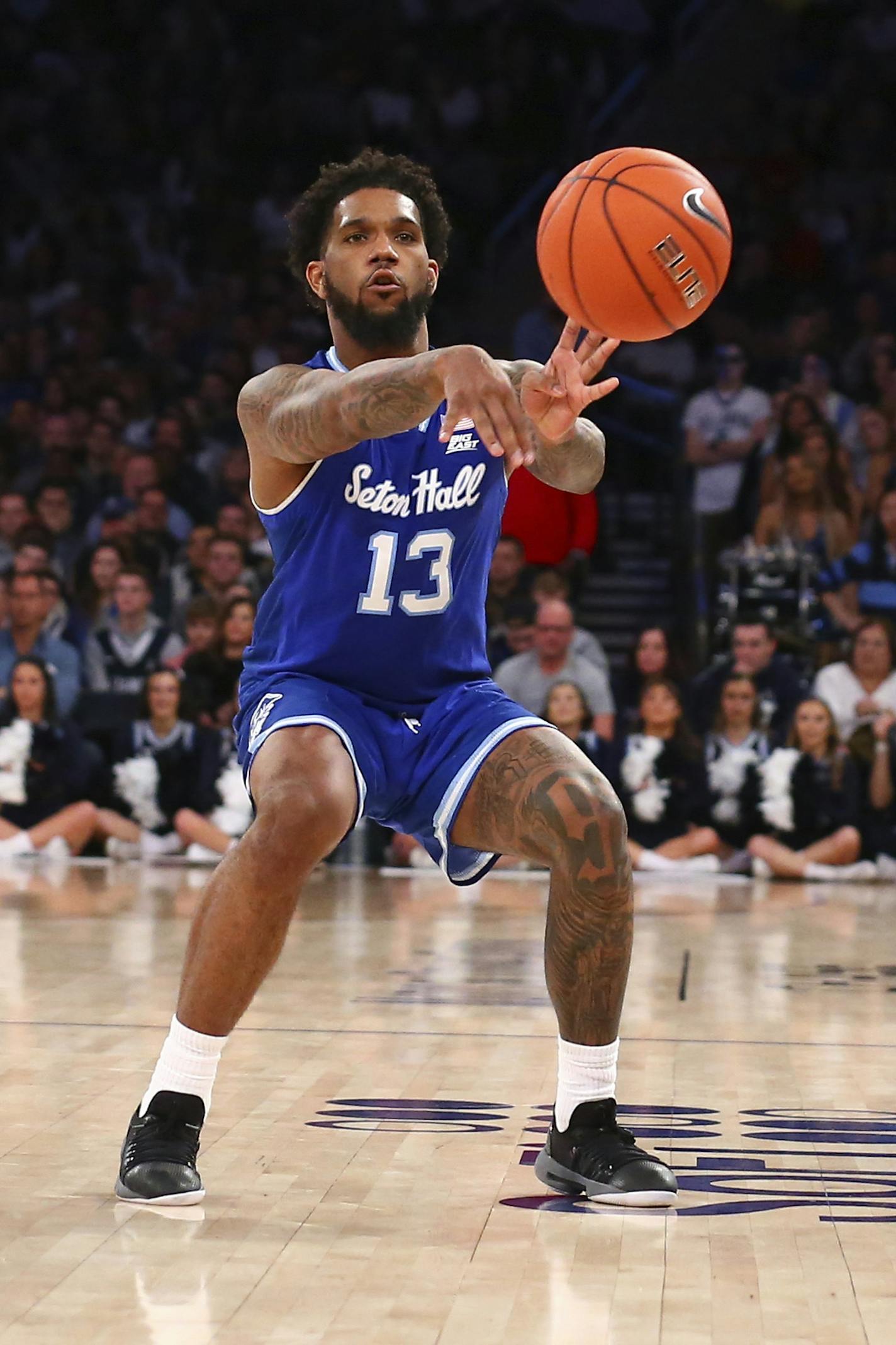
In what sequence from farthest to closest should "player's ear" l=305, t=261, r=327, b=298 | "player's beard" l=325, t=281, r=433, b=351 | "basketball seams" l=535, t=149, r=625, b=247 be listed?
1. "player's ear" l=305, t=261, r=327, b=298
2. "player's beard" l=325, t=281, r=433, b=351
3. "basketball seams" l=535, t=149, r=625, b=247

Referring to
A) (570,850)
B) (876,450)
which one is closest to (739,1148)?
(570,850)

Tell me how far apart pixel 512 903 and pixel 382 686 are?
17.3 ft

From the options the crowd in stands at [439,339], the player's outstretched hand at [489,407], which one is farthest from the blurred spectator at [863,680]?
the player's outstretched hand at [489,407]

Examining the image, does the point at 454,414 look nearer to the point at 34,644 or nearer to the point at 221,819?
the point at 221,819

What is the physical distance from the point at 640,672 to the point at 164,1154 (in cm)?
767

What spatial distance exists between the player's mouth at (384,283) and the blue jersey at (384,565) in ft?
0.98

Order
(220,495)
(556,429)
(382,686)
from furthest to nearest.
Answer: (220,495), (382,686), (556,429)

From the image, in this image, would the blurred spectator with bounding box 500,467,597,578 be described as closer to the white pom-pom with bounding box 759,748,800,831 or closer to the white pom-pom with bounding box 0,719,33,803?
the white pom-pom with bounding box 759,748,800,831

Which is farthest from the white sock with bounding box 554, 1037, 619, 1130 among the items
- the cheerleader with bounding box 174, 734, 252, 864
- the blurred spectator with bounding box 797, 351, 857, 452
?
the blurred spectator with bounding box 797, 351, 857, 452

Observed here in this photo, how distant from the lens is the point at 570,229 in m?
3.85

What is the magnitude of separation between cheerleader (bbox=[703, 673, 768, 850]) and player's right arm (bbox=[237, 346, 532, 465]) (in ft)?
22.4

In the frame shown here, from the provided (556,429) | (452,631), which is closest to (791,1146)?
(452,631)

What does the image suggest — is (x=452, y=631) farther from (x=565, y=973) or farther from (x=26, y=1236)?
(x=26, y=1236)

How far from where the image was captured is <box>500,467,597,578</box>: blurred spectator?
1190 centimetres
